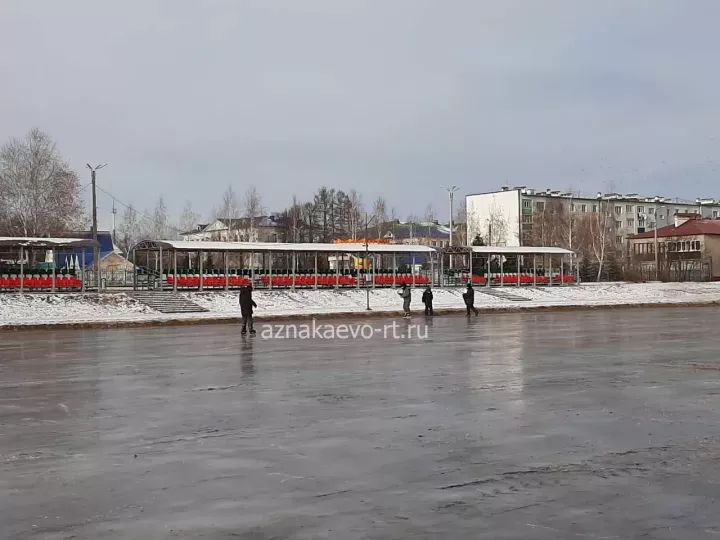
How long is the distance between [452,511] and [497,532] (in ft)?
1.88

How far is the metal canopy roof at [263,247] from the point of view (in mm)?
45969

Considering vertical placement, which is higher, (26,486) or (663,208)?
(663,208)

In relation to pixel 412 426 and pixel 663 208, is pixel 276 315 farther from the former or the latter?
pixel 663 208

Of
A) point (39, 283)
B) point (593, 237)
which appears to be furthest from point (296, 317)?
point (593, 237)

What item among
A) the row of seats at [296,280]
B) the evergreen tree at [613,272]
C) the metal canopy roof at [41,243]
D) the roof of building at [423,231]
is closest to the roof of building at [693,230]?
the evergreen tree at [613,272]

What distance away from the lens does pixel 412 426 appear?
32.1ft

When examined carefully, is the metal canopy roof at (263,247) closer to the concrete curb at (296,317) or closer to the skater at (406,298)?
the concrete curb at (296,317)

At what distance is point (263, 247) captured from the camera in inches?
1930

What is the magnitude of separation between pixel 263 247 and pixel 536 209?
239 ft

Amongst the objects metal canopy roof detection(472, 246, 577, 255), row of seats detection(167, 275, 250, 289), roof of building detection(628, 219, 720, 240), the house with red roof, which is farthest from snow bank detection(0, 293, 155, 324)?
roof of building detection(628, 219, 720, 240)

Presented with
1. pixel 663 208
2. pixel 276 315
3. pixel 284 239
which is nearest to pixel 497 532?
pixel 276 315

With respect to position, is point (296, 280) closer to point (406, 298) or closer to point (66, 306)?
point (406, 298)

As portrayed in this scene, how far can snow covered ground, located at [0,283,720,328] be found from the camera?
1484 inches

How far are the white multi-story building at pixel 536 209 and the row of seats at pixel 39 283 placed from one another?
7190cm
